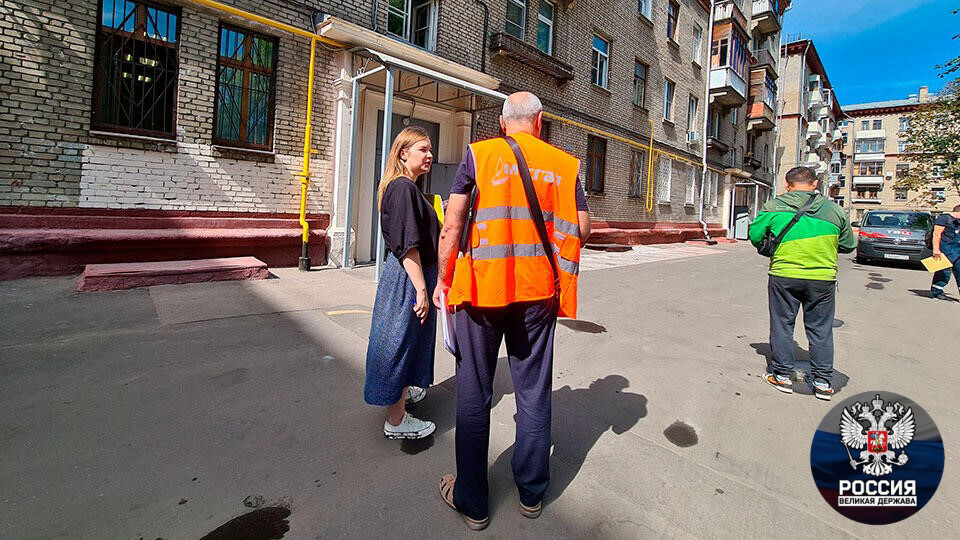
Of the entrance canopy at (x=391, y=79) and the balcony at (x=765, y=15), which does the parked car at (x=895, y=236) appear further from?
the balcony at (x=765, y=15)

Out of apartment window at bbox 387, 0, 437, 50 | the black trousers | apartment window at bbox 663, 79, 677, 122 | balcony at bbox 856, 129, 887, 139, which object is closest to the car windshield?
apartment window at bbox 663, 79, 677, 122

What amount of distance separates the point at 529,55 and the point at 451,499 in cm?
1160

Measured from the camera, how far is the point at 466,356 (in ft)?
6.58

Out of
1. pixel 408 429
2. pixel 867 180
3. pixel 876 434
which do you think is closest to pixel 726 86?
pixel 876 434

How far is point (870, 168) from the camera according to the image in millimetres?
65875

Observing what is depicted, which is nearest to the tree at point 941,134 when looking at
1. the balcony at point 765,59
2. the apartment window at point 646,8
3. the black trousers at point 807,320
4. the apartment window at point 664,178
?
the balcony at point 765,59

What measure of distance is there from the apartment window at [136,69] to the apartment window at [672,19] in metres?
18.3

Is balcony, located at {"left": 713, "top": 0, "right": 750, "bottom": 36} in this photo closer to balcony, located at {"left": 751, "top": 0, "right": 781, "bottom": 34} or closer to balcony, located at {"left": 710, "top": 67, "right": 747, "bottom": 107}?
balcony, located at {"left": 710, "top": 67, "right": 747, "bottom": 107}

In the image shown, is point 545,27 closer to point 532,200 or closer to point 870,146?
point 532,200

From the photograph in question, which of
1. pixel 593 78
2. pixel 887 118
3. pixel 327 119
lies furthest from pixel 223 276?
pixel 887 118

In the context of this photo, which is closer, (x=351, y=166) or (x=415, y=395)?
(x=415, y=395)

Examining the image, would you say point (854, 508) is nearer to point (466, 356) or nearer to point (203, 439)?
point (466, 356)

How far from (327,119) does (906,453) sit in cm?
837

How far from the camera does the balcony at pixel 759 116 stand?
2628 cm
